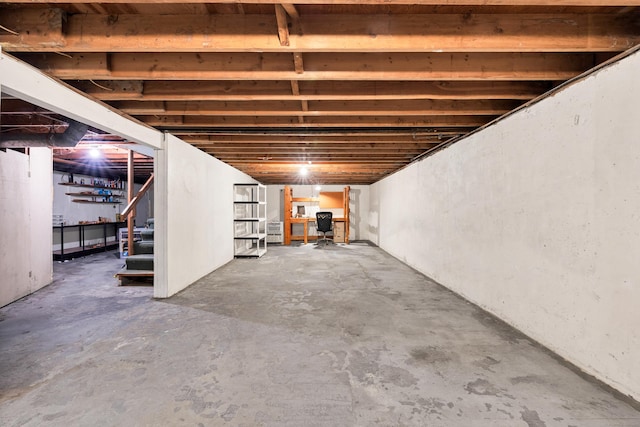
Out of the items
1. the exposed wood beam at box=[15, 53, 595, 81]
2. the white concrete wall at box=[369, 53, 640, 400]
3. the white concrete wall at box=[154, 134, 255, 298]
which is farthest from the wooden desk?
the exposed wood beam at box=[15, 53, 595, 81]

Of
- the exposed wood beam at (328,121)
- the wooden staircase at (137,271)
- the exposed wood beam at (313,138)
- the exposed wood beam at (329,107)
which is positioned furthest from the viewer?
the wooden staircase at (137,271)

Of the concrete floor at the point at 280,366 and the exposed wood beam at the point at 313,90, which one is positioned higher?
the exposed wood beam at the point at 313,90

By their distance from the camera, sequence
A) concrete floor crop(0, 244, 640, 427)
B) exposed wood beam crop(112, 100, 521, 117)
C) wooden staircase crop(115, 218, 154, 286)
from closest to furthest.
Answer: concrete floor crop(0, 244, 640, 427) → exposed wood beam crop(112, 100, 521, 117) → wooden staircase crop(115, 218, 154, 286)

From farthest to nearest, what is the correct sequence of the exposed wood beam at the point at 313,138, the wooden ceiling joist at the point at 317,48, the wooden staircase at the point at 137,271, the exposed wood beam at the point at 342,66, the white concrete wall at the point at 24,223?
the wooden staircase at the point at 137,271, the exposed wood beam at the point at 313,138, the white concrete wall at the point at 24,223, the exposed wood beam at the point at 342,66, the wooden ceiling joist at the point at 317,48

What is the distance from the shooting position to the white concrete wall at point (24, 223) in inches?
131

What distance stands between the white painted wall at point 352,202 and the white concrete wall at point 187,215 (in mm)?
3834

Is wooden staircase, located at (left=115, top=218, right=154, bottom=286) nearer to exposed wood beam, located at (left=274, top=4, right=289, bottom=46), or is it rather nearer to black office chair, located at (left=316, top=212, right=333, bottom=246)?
exposed wood beam, located at (left=274, top=4, right=289, bottom=46)

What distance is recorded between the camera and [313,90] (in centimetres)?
240

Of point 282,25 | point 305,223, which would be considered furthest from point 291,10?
point 305,223

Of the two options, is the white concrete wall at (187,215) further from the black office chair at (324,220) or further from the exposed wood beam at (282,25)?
the black office chair at (324,220)

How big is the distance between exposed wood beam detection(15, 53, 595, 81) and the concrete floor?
2.12 meters

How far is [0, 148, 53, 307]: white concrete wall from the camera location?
131 inches

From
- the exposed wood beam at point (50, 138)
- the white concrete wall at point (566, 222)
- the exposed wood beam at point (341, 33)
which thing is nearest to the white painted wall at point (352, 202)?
the white concrete wall at point (566, 222)

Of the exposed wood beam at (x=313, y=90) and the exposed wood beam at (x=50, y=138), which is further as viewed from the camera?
the exposed wood beam at (x=50, y=138)
